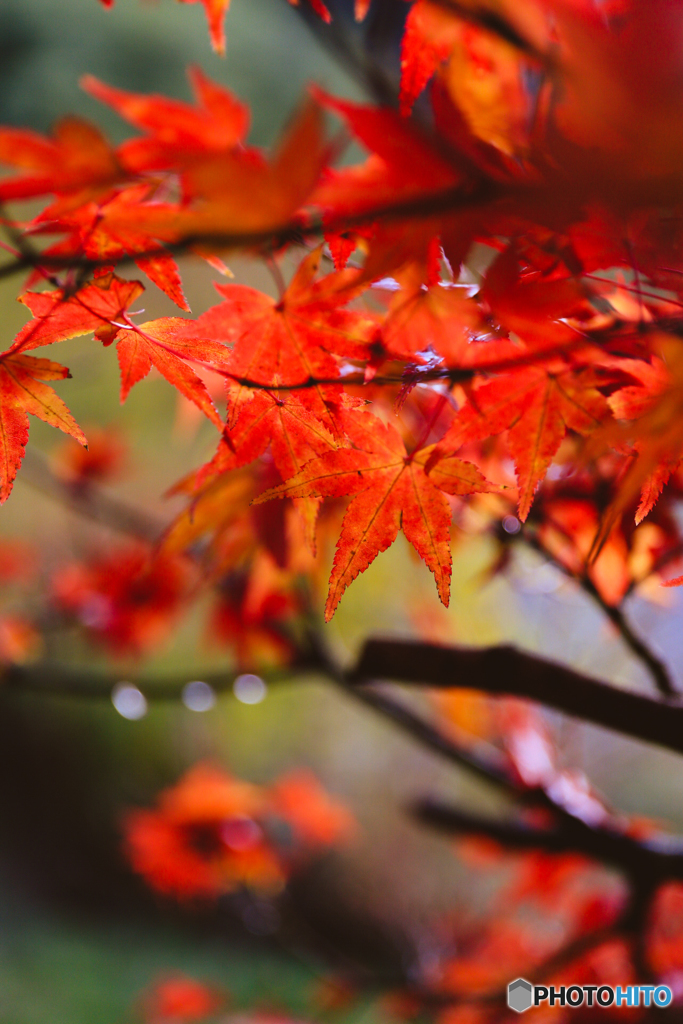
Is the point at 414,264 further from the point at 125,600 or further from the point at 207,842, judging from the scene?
the point at 207,842

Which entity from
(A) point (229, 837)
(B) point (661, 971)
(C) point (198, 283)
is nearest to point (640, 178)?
(B) point (661, 971)

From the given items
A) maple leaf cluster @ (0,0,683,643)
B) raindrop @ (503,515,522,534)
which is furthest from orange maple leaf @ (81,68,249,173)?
raindrop @ (503,515,522,534)

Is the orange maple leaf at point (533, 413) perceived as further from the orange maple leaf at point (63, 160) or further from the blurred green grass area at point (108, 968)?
the blurred green grass area at point (108, 968)

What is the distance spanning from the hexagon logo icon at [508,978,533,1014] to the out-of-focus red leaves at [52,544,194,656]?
87 centimetres

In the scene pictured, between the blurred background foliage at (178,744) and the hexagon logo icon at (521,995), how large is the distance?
0.89 metres

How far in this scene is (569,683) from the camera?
52cm

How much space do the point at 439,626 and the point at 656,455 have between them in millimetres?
1420

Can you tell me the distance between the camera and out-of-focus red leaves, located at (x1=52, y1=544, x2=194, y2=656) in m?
1.33

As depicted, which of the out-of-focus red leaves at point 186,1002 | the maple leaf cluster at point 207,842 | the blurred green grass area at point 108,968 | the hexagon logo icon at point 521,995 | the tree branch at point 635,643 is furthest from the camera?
the blurred green grass area at point 108,968

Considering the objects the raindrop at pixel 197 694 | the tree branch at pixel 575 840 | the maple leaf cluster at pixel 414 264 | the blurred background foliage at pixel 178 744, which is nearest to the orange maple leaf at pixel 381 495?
the maple leaf cluster at pixel 414 264

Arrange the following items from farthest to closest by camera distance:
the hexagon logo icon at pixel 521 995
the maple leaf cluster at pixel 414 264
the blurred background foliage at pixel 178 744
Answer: the blurred background foliage at pixel 178 744, the hexagon logo icon at pixel 521 995, the maple leaf cluster at pixel 414 264

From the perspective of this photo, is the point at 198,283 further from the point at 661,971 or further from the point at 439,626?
the point at 661,971

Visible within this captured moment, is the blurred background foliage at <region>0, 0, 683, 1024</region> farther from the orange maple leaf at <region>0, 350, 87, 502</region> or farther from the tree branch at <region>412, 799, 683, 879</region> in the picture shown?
the orange maple leaf at <region>0, 350, 87, 502</region>

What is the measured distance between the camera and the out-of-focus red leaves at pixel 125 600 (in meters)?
1.33
